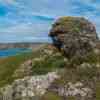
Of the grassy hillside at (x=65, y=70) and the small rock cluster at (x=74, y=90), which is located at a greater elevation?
the grassy hillside at (x=65, y=70)

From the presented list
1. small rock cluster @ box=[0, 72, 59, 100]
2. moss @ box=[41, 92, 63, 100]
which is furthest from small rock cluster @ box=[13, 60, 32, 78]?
moss @ box=[41, 92, 63, 100]

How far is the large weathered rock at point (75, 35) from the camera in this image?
2421 inches

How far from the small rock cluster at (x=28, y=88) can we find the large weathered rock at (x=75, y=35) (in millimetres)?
13005

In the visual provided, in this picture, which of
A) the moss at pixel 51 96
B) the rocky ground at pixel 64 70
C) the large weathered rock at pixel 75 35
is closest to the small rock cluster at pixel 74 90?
Result: the rocky ground at pixel 64 70

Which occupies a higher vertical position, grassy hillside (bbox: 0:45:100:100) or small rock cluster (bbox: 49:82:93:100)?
grassy hillside (bbox: 0:45:100:100)

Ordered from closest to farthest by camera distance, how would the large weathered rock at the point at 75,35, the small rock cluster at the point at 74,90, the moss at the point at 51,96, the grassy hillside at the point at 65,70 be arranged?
1. the moss at the point at 51,96
2. the small rock cluster at the point at 74,90
3. the grassy hillside at the point at 65,70
4. the large weathered rock at the point at 75,35

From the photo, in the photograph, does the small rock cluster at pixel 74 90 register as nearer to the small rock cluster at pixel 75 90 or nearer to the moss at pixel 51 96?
the small rock cluster at pixel 75 90

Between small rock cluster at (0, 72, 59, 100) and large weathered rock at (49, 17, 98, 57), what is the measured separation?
13.0m

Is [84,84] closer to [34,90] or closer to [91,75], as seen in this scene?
[91,75]

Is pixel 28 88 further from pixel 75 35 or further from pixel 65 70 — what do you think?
pixel 75 35

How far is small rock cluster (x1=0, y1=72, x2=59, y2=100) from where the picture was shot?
145ft

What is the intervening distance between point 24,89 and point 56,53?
2238 cm

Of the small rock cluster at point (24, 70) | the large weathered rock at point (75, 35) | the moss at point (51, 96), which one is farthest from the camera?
the small rock cluster at point (24, 70)

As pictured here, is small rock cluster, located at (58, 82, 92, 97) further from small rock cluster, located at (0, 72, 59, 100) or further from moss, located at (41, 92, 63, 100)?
small rock cluster, located at (0, 72, 59, 100)
